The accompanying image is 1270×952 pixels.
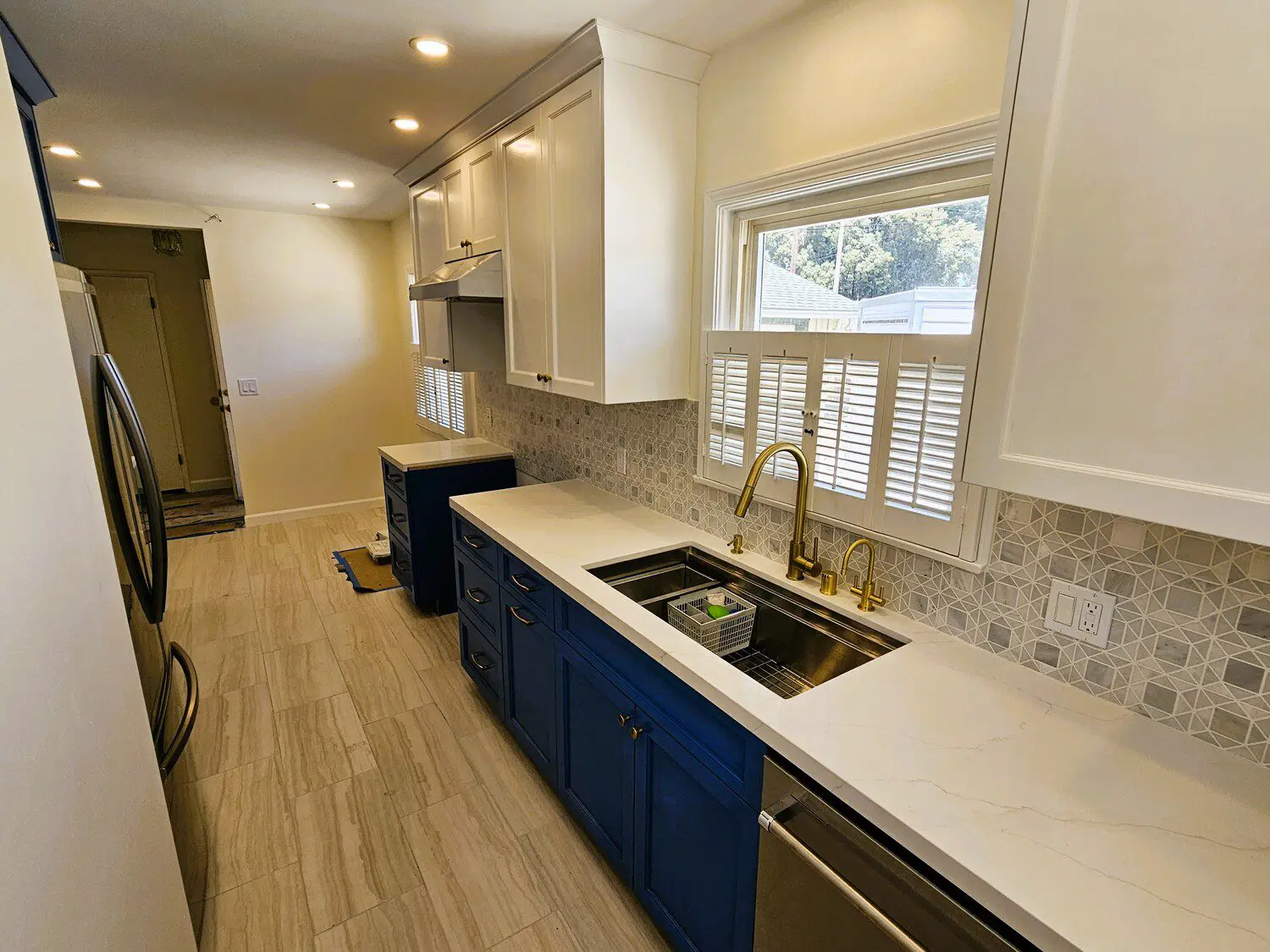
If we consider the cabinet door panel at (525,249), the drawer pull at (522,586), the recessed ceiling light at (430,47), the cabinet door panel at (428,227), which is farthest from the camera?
the cabinet door panel at (428,227)

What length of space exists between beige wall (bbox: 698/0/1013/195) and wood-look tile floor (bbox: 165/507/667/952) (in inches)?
83.8

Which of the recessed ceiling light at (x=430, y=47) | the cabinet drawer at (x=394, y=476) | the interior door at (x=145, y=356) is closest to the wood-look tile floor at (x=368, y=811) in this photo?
the cabinet drawer at (x=394, y=476)

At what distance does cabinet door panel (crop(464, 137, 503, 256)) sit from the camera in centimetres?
241

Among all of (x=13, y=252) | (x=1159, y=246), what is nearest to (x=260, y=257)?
(x=13, y=252)

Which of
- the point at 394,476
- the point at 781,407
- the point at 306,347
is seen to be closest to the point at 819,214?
the point at 781,407

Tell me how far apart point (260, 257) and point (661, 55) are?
3.90 metres

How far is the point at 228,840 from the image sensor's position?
1886mm

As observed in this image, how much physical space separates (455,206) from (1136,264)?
2690 millimetres

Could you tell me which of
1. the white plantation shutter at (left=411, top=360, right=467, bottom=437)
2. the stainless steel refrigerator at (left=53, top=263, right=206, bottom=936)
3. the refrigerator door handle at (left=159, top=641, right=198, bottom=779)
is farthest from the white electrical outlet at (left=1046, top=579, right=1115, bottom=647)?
the white plantation shutter at (left=411, top=360, right=467, bottom=437)

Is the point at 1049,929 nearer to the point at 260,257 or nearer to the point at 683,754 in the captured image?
the point at 683,754

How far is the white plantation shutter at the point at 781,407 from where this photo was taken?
1.67 metres

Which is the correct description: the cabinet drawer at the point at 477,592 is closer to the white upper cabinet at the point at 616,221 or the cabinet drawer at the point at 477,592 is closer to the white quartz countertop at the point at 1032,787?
the white upper cabinet at the point at 616,221

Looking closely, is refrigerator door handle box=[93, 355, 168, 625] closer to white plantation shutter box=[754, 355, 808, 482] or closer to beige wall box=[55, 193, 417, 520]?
white plantation shutter box=[754, 355, 808, 482]

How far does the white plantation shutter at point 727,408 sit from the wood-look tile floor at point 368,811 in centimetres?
130
